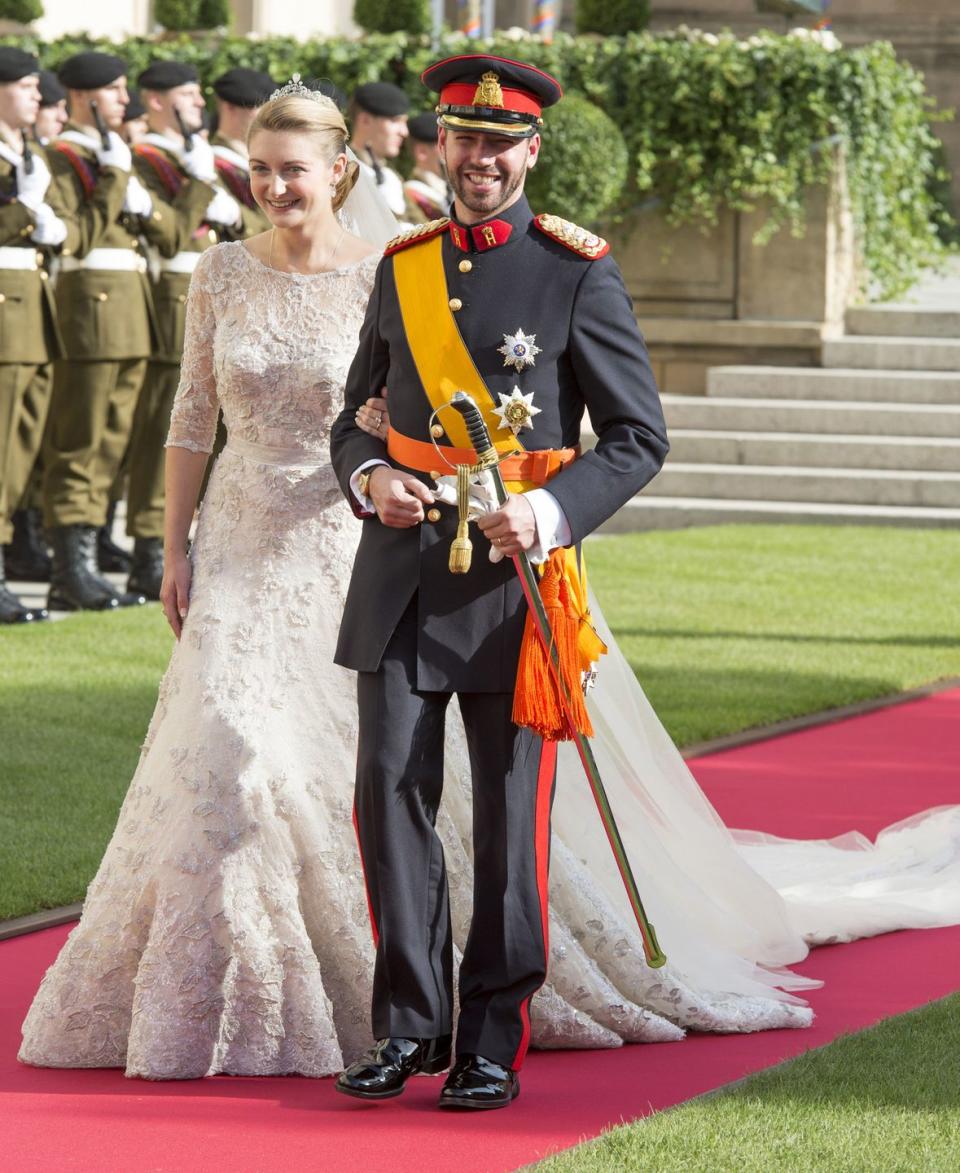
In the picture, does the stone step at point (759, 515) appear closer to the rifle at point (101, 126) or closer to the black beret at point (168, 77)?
the black beret at point (168, 77)

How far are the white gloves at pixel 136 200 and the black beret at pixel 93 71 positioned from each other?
0.44 metres

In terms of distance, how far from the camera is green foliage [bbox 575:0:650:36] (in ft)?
75.0

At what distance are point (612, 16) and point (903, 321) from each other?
26.3ft

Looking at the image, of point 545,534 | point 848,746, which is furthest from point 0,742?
point 545,534

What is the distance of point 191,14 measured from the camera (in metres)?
21.6

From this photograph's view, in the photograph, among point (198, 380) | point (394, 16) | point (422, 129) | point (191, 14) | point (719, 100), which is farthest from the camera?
point (191, 14)

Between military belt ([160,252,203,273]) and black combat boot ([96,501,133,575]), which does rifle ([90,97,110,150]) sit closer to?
military belt ([160,252,203,273])

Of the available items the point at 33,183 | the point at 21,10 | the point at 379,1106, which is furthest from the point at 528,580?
the point at 21,10

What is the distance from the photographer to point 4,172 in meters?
9.40

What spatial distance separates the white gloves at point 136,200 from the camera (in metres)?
10.0

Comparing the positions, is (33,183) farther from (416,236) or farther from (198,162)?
(416,236)

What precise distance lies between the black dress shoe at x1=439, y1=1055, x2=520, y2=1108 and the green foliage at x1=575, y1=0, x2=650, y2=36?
64.7 feet

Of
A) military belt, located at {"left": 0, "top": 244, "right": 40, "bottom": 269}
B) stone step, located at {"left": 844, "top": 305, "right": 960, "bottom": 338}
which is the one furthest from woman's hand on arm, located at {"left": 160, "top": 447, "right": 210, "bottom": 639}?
stone step, located at {"left": 844, "top": 305, "right": 960, "bottom": 338}

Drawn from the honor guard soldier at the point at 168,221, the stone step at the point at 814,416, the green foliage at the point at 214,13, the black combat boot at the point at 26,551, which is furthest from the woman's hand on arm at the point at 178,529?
the green foliage at the point at 214,13
